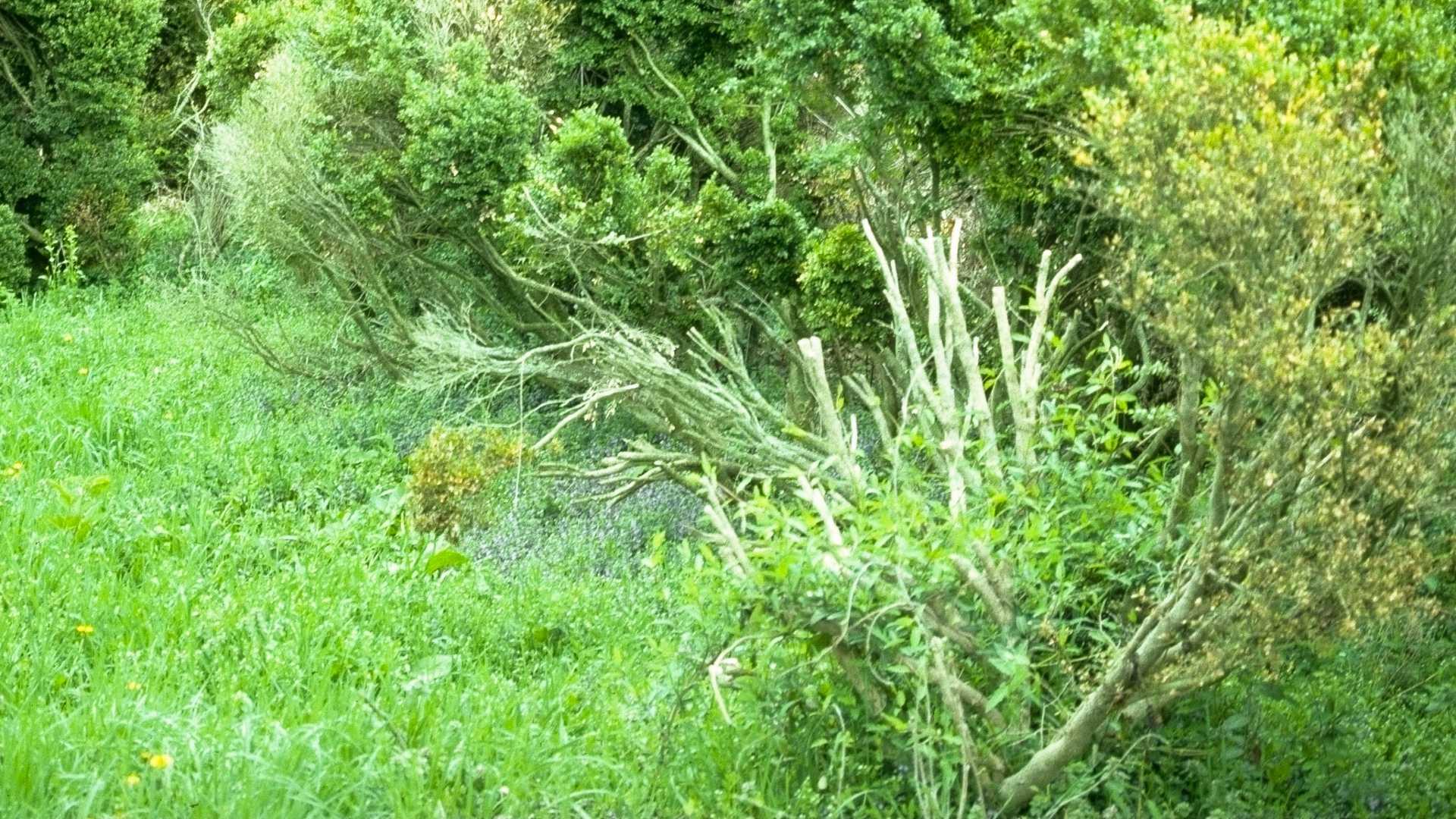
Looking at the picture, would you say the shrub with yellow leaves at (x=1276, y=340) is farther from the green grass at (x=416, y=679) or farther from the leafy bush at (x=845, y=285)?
the leafy bush at (x=845, y=285)

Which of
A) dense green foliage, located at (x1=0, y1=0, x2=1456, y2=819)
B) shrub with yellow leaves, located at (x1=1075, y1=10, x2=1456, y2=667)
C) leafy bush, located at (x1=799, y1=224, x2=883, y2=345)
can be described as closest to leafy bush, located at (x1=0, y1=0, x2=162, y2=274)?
dense green foliage, located at (x1=0, y1=0, x2=1456, y2=819)

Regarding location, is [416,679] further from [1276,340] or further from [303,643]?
[1276,340]

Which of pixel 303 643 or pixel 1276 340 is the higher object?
pixel 1276 340

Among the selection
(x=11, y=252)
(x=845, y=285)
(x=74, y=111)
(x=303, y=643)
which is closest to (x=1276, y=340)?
(x=303, y=643)

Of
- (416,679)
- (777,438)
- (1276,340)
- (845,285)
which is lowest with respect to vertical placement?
(777,438)

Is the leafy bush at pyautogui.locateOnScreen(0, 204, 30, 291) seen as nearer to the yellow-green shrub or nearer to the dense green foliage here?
the dense green foliage

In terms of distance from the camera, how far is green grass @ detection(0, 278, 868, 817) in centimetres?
442

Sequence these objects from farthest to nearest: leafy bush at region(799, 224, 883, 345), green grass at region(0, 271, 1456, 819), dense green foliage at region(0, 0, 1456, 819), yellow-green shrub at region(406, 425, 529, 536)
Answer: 1. leafy bush at region(799, 224, 883, 345)
2. yellow-green shrub at region(406, 425, 529, 536)
3. green grass at region(0, 271, 1456, 819)
4. dense green foliage at region(0, 0, 1456, 819)

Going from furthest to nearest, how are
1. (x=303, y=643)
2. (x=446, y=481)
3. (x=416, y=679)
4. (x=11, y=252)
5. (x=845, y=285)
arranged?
(x=11, y=252) < (x=845, y=285) < (x=446, y=481) < (x=303, y=643) < (x=416, y=679)

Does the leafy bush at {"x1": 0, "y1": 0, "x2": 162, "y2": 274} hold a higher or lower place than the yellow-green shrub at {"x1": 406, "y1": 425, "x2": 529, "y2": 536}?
higher

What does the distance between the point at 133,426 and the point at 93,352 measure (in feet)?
7.80

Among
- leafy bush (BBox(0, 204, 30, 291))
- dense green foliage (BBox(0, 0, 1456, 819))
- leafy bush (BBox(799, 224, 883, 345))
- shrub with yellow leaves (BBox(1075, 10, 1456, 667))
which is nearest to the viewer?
shrub with yellow leaves (BBox(1075, 10, 1456, 667))

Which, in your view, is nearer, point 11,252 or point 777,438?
point 777,438

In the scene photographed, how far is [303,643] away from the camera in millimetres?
5773
